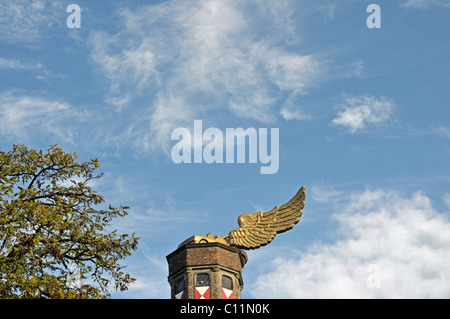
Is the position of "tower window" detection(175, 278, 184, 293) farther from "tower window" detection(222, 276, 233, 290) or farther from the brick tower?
"tower window" detection(222, 276, 233, 290)

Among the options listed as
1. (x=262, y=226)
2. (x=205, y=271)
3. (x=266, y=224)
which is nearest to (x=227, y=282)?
(x=205, y=271)

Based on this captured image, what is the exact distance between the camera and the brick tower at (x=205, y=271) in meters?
21.1

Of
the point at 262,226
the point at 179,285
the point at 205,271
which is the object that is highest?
the point at 262,226

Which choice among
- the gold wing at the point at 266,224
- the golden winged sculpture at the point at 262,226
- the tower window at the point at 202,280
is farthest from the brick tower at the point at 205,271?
the gold wing at the point at 266,224

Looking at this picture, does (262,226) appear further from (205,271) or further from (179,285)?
(179,285)

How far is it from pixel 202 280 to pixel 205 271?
0.91ft

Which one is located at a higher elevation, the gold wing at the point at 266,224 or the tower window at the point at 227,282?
the gold wing at the point at 266,224

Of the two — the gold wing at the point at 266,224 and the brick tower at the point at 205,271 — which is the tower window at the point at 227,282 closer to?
the brick tower at the point at 205,271

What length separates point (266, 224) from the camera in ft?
74.1

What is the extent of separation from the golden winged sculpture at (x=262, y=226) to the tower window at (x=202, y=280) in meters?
1.17
